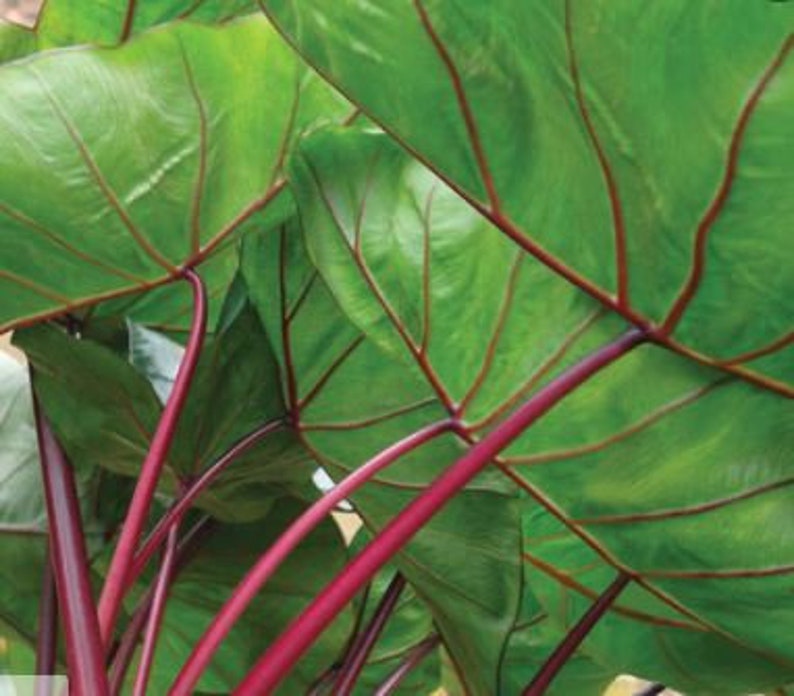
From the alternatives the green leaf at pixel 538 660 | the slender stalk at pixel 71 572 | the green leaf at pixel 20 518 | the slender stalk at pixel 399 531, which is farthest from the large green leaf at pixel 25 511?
the slender stalk at pixel 399 531

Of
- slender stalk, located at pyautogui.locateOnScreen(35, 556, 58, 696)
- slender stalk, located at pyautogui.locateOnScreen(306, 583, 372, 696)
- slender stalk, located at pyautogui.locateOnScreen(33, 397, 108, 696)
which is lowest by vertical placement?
slender stalk, located at pyautogui.locateOnScreen(306, 583, 372, 696)

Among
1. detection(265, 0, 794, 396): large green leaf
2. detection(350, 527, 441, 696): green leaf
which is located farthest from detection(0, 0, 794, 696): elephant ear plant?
detection(350, 527, 441, 696): green leaf

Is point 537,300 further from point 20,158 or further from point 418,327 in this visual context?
point 20,158

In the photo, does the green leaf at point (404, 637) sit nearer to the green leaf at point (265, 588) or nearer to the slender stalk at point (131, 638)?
the green leaf at point (265, 588)

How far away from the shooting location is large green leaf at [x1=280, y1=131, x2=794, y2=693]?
542 millimetres

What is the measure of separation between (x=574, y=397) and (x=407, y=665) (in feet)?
1.01

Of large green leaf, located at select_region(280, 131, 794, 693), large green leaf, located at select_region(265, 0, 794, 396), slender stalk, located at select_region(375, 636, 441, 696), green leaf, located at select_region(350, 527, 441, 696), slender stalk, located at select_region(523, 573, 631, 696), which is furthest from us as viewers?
green leaf, located at select_region(350, 527, 441, 696)

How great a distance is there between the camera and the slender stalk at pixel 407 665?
803mm

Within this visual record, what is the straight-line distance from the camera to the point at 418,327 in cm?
59

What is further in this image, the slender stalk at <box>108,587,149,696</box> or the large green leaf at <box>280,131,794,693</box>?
the slender stalk at <box>108,587,149,696</box>

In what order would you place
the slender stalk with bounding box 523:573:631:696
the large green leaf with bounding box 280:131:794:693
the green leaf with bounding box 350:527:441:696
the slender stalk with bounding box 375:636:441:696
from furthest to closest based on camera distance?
the green leaf with bounding box 350:527:441:696
the slender stalk with bounding box 375:636:441:696
the slender stalk with bounding box 523:573:631:696
the large green leaf with bounding box 280:131:794:693

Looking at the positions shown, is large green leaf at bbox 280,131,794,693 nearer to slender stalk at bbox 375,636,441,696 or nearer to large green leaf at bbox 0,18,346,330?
large green leaf at bbox 0,18,346,330

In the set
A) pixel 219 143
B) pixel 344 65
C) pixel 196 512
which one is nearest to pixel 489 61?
pixel 344 65

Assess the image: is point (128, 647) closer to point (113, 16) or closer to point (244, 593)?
point (244, 593)
